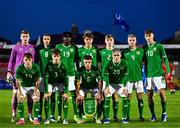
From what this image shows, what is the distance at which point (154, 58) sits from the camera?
12312 millimetres

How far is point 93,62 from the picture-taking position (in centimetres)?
1238

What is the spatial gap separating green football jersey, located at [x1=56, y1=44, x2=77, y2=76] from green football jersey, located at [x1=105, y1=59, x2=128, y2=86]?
3.15 ft

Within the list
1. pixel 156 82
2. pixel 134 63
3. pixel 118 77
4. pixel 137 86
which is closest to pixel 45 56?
pixel 118 77

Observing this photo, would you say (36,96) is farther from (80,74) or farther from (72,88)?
(80,74)

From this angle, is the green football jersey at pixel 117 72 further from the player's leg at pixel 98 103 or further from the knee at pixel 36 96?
A: the knee at pixel 36 96

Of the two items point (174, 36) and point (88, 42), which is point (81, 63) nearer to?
point (88, 42)

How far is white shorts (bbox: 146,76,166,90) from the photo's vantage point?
12172 mm

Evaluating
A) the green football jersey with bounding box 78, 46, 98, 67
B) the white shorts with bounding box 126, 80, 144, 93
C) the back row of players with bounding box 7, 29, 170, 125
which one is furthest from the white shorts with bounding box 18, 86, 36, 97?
the white shorts with bounding box 126, 80, 144, 93

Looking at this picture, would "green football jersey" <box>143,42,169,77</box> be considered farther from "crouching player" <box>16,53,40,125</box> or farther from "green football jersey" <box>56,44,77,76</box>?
"crouching player" <box>16,53,40,125</box>

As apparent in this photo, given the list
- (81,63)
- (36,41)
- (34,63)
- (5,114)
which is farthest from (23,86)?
(36,41)

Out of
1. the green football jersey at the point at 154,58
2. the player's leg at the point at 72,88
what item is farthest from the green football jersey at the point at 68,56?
the green football jersey at the point at 154,58

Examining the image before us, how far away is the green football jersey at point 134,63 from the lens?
12.3m

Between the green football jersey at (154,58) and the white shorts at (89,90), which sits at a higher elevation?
the green football jersey at (154,58)

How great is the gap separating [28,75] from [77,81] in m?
1.12
